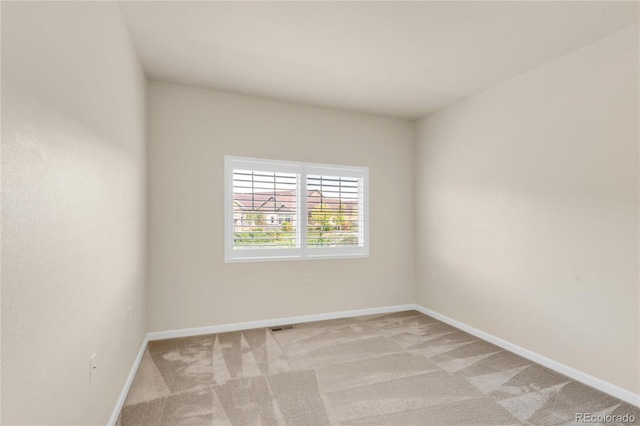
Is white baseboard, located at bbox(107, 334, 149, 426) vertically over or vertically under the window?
under

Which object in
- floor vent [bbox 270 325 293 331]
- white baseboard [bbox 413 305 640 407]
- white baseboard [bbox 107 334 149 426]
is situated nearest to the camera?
white baseboard [bbox 107 334 149 426]

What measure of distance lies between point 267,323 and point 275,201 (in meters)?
1.45

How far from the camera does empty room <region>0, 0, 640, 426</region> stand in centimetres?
128

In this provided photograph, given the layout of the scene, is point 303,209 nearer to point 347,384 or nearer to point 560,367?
point 347,384

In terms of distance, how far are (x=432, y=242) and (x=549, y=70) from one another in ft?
7.36

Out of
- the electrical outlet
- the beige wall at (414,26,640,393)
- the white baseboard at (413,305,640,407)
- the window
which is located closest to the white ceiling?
the beige wall at (414,26,640,393)

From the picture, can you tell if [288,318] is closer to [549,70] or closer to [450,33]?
[450,33]

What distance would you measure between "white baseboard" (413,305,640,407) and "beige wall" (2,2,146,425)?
3.36 metres

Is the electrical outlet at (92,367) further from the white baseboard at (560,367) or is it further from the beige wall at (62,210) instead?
the white baseboard at (560,367)

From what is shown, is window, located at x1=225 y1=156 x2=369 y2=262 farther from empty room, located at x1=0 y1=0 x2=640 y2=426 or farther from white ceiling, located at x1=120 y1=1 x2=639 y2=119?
white ceiling, located at x1=120 y1=1 x2=639 y2=119

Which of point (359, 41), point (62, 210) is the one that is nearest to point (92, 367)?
point (62, 210)

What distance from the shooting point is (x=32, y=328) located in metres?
1.02

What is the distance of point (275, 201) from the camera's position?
3.78 metres

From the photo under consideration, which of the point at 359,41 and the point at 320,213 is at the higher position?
the point at 359,41
